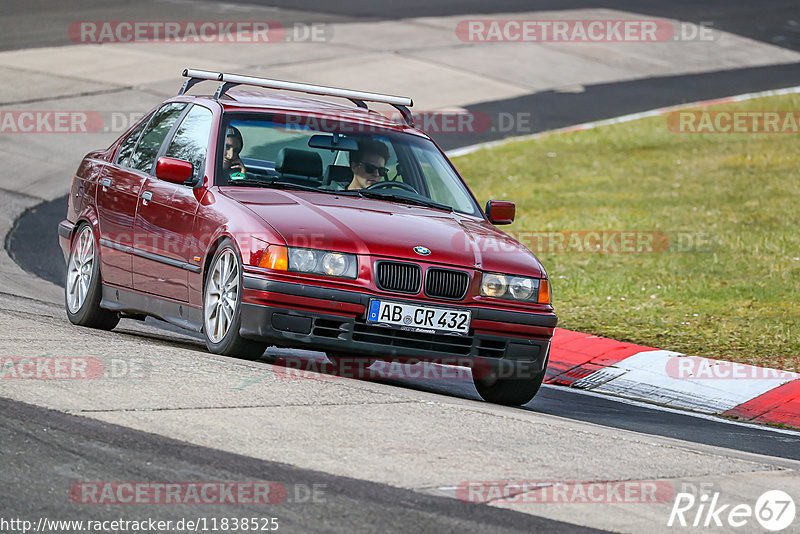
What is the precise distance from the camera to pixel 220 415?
20.6 feet

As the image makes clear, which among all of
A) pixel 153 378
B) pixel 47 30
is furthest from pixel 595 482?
pixel 47 30

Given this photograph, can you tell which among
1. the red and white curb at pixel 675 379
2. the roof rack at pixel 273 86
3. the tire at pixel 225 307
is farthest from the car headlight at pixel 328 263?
the red and white curb at pixel 675 379

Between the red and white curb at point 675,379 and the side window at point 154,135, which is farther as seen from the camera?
the red and white curb at point 675,379

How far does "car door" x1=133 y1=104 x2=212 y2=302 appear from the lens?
839 cm

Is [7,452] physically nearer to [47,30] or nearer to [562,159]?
[562,159]

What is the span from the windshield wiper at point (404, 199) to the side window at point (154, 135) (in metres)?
1.60

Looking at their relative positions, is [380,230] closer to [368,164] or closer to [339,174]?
[339,174]

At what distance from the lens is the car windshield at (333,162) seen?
8609 mm

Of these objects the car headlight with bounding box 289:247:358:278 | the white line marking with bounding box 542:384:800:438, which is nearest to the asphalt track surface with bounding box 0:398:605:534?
the car headlight with bounding box 289:247:358:278

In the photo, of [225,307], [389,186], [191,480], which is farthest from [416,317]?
[191,480]

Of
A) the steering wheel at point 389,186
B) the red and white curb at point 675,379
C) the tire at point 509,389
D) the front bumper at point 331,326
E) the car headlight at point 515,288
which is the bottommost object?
the red and white curb at point 675,379

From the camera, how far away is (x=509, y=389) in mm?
8555

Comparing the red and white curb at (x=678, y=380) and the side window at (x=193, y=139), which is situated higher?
the side window at (x=193, y=139)

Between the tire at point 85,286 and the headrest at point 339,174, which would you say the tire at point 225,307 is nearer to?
the headrest at point 339,174
